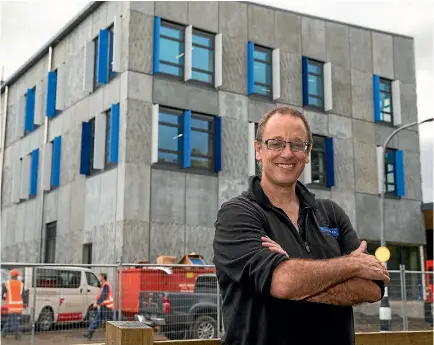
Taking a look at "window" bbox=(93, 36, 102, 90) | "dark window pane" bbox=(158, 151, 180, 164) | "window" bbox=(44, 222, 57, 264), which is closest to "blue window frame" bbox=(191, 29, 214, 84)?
"dark window pane" bbox=(158, 151, 180, 164)

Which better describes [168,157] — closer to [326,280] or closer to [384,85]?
[384,85]

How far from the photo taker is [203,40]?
24.0 metres

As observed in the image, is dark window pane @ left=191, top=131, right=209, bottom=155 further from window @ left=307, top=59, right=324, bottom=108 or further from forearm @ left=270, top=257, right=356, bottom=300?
forearm @ left=270, top=257, right=356, bottom=300

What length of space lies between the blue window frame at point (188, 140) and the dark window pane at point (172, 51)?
82.6 inches

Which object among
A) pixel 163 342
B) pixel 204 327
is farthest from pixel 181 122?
pixel 163 342

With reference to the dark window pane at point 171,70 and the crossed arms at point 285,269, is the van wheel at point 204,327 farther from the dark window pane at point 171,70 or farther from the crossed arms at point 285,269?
the dark window pane at point 171,70

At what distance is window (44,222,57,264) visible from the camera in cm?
2605

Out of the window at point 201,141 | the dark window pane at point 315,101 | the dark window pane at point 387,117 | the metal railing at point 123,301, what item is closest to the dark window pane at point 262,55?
the dark window pane at point 315,101

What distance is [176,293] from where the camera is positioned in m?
11.6

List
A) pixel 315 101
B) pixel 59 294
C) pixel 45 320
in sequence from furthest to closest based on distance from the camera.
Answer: pixel 315 101
pixel 59 294
pixel 45 320

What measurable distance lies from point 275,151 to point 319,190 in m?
23.9

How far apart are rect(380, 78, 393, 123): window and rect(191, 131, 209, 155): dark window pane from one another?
10664mm

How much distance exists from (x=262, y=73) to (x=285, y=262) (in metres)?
24.1

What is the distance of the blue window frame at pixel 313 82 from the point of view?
Answer: 26.4 metres
